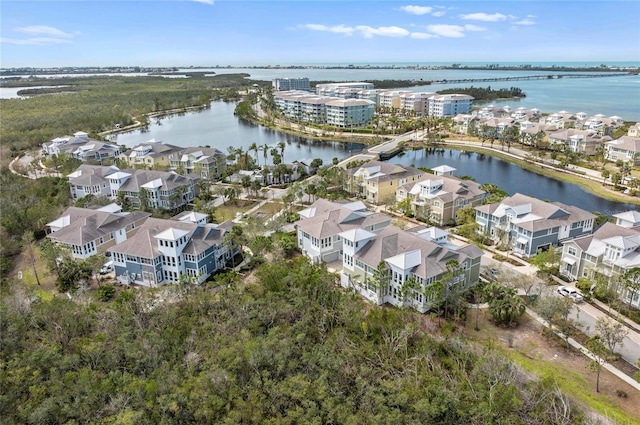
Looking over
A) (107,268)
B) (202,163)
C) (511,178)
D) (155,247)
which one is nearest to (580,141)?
(511,178)

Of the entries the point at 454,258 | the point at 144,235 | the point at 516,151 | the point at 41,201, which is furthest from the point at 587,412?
the point at 516,151

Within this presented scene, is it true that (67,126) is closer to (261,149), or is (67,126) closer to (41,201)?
(261,149)

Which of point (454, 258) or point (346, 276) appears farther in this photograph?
point (346, 276)

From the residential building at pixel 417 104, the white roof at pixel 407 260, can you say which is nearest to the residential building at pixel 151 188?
the white roof at pixel 407 260

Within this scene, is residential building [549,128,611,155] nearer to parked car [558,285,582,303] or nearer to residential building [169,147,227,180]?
parked car [558,285,582,303]

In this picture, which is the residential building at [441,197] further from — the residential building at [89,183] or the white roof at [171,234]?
the residential building at [89,183]
